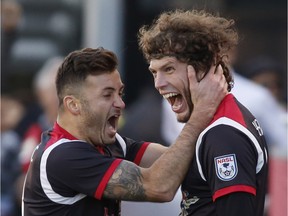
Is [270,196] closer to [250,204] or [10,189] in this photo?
[10,189]

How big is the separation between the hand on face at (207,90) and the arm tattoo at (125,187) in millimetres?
Result: 472

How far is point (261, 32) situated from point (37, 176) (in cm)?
891

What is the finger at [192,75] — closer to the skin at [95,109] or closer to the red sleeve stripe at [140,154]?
the skin at [95,109]

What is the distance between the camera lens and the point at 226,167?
505 cm

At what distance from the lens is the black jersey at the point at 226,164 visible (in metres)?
5.05

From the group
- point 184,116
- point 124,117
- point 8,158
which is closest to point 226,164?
point 184,116

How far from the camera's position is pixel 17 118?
10.5m

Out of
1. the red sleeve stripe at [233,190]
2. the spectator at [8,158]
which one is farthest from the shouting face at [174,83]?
the spectator at [8,158]

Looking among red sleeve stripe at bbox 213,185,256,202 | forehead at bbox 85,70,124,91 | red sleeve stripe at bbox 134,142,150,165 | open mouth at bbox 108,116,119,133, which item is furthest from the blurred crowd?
red sleeve stripe at bbox 213,185,256,202

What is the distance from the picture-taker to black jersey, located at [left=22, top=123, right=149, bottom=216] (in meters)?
5.48

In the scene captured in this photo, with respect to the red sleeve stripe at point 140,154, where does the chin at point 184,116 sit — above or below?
above

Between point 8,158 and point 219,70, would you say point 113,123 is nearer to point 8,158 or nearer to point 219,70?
point 219,70

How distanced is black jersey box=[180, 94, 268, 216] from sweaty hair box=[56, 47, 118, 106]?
67 centimetres

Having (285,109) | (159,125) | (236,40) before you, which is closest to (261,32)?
(285,109)
